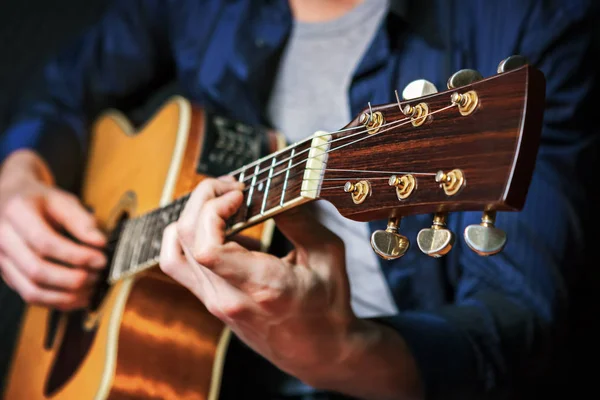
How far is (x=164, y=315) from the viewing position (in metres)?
0.88

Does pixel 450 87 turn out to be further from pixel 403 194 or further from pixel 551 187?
pixel 551 187

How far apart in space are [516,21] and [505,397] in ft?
1.73

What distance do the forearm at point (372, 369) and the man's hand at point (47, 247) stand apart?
0.42 m

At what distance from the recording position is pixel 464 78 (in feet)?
1.66

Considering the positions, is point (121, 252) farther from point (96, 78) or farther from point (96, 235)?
point (96, 78)

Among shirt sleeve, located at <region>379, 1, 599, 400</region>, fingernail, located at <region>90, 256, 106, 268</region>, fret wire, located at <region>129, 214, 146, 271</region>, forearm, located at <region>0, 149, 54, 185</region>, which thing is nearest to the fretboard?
fret wire, located at <region>129, 214, 146, 271</region>

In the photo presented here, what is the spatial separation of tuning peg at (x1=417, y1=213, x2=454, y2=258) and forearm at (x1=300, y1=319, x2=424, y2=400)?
246mm

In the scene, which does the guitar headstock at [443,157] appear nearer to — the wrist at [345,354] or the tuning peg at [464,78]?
the tuning peg at [464,78]

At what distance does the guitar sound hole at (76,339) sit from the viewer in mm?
931

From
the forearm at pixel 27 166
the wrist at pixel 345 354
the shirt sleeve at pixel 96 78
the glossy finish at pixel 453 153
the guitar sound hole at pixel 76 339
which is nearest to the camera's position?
the glossy finish at pixel 453 153

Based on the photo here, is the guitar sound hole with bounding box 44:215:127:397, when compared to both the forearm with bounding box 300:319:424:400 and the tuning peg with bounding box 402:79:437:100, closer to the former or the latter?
the forearm with bounding box 300:319:424:400

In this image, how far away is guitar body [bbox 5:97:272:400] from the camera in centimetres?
85

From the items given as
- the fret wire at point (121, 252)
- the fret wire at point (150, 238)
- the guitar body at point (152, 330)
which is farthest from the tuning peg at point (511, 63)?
the fret wire at point (121, 252)

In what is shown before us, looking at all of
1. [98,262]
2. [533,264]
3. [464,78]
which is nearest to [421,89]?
[464,78]
